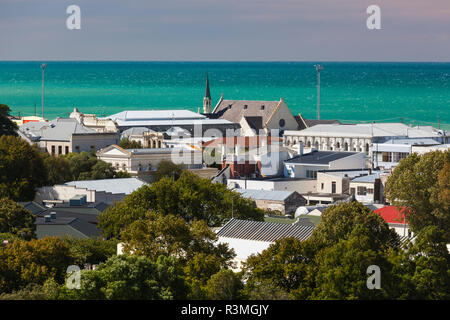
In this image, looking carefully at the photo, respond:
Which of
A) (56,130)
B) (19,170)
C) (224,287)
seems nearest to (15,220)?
(224,287)

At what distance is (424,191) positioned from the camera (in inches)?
1628

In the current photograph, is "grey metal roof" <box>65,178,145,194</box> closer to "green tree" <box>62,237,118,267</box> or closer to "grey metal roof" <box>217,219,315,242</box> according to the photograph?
"green tree" <box>62,237,118,267</box>

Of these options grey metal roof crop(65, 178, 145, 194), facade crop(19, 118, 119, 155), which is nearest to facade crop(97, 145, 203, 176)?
facade crop(19, 118, 119, 155)

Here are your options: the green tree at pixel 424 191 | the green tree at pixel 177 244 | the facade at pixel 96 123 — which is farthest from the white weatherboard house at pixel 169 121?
the green tree at pixel 177 244

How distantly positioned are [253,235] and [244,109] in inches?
2669

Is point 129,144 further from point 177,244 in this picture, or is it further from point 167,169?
point 177,244

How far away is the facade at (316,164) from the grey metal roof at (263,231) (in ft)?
93.7

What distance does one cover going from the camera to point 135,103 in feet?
564

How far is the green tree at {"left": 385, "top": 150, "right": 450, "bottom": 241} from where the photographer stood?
4059 cm

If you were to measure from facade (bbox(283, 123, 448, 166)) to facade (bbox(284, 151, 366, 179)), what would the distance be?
7161mm

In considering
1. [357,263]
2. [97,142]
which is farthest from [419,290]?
[97,142]
